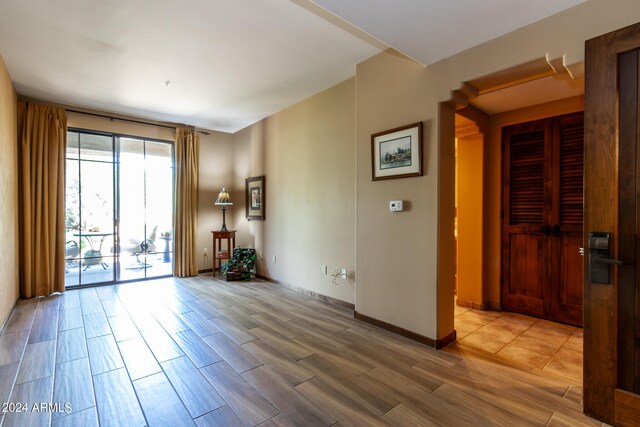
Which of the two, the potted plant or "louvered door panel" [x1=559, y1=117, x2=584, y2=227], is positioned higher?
"louvered door panel" [x1=559, y1=117, x2=584, y2=227]

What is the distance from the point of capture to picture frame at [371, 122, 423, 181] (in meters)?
2.77

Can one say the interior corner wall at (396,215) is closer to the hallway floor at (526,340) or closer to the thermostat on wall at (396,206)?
the thermostat on wall at (396,206)

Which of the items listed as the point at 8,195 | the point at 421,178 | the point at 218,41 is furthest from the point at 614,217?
the point at 8,195

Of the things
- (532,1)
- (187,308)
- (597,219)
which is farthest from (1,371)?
(532,1)

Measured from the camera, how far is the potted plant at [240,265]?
5.30m

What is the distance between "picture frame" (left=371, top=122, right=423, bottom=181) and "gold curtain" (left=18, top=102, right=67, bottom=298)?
15.4 feet

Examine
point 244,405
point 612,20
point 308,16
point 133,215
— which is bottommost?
point 244,405

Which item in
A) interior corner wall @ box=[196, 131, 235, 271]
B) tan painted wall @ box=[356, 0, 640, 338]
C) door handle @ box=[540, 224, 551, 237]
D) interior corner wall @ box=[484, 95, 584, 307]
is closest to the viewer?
tan painted wall @ box=[356, 0, 640, 338]

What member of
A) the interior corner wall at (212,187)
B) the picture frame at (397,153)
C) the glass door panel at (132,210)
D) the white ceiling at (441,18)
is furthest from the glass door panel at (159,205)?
the white ceiling at (441,18)

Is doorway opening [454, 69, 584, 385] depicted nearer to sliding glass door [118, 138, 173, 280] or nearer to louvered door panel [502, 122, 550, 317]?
louvered door panel [502, 122, 550, 317]

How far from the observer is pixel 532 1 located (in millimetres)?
1908

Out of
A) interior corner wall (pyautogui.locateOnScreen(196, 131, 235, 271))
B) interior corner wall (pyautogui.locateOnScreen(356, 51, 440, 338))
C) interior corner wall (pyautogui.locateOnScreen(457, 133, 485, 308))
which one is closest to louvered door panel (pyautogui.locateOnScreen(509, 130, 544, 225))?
interior corner wall (pyautogui.locateOnScreen(457, 133, 485, 308))

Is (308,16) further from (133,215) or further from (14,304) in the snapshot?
(14,304)

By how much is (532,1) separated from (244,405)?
3.20 meters
